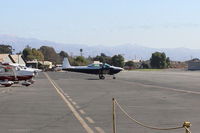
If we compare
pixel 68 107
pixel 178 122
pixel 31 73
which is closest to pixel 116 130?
pixel 178 122

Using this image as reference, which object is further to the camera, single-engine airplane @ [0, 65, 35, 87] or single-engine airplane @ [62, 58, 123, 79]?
single-engine airplane @ [62, 58, 123, 79]

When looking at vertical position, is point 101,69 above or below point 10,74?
above

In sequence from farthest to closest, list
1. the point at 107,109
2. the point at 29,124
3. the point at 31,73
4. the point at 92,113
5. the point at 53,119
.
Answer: the point at 31,73, the point at 107,109, the point at 92,113, the point at 53,119, the point at 29,124

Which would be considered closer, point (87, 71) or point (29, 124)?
point (29, 124)

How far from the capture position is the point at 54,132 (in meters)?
12.1

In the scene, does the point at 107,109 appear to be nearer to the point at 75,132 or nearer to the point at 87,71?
the point at 75,132

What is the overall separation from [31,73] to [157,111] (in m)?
24.9

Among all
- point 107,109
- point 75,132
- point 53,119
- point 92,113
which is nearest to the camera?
point 75,132

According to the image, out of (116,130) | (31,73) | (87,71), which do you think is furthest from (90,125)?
(87,71)

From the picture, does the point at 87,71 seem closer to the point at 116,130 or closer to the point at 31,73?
the point at 31,73

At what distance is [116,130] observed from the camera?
12305mm

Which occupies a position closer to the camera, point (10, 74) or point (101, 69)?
point (10, 74)

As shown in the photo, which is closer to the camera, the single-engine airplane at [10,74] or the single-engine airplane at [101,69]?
the single-engine airplane at [10,74]

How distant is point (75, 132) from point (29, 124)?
222 cm
